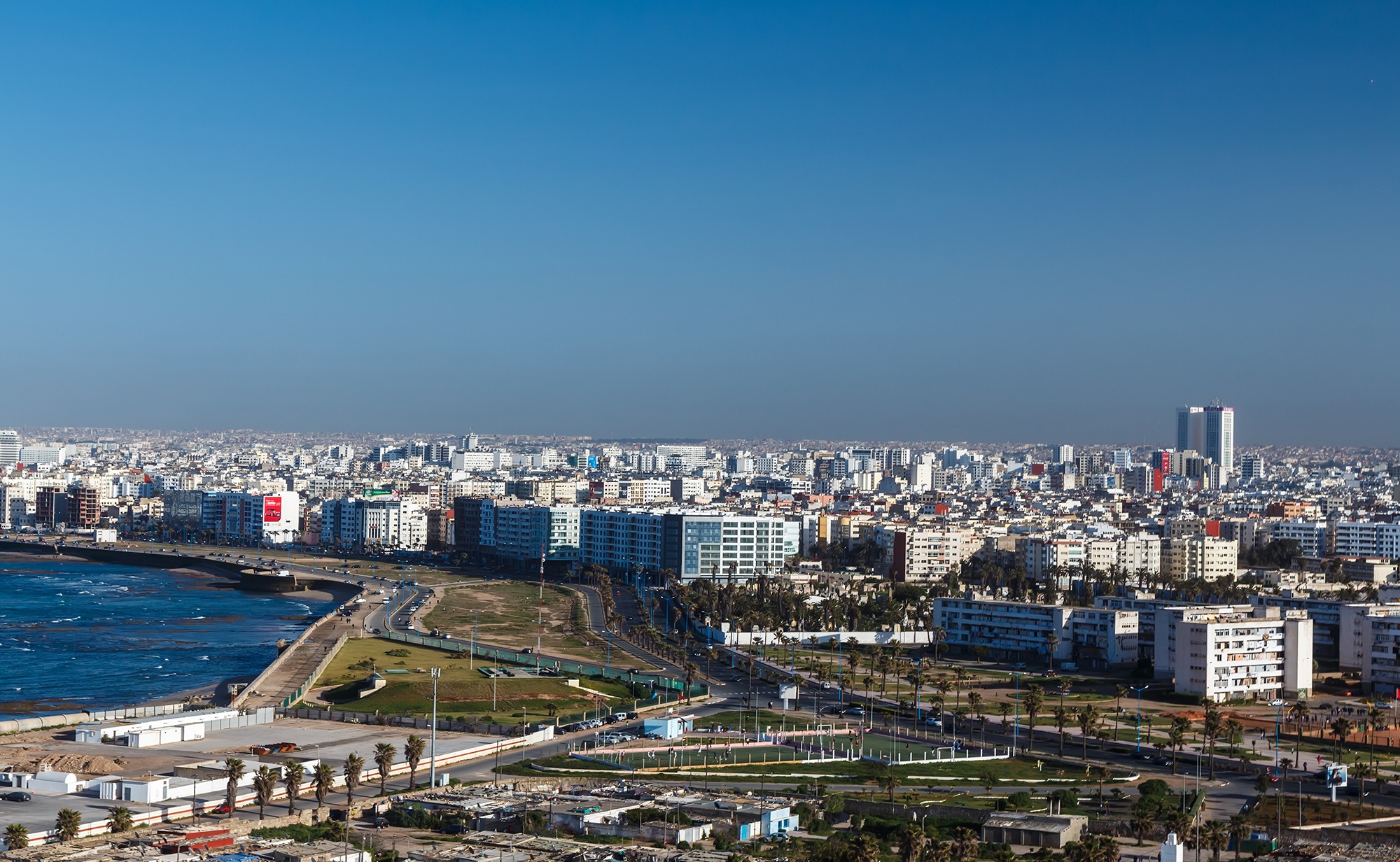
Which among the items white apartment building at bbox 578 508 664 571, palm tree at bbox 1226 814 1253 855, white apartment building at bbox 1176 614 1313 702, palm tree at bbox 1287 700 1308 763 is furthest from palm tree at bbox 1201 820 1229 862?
white apartment building at bbox 578 508 664 571

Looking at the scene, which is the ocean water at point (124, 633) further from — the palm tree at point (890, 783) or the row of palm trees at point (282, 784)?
the palm tree at point (890, 783)

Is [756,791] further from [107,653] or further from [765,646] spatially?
[107,653]

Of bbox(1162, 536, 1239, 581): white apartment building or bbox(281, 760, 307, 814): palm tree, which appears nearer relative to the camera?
bbox(281, 760, 307, 814): palm tree

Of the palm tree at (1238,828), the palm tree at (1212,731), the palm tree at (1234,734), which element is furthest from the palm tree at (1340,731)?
the palm tree at (1238,828)

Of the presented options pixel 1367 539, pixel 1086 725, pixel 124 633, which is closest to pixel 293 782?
pixel 1086 725

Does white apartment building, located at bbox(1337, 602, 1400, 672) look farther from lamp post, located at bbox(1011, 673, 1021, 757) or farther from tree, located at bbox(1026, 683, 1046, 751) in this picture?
tree, located at bbox(1026, 683, 1046, 751)

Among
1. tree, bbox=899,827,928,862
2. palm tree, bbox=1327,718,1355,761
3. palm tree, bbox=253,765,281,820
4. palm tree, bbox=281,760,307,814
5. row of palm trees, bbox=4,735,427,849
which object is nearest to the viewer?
tree, bbox=899,827,928,862

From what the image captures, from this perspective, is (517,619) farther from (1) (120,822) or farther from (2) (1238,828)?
(2) (1238,828)
